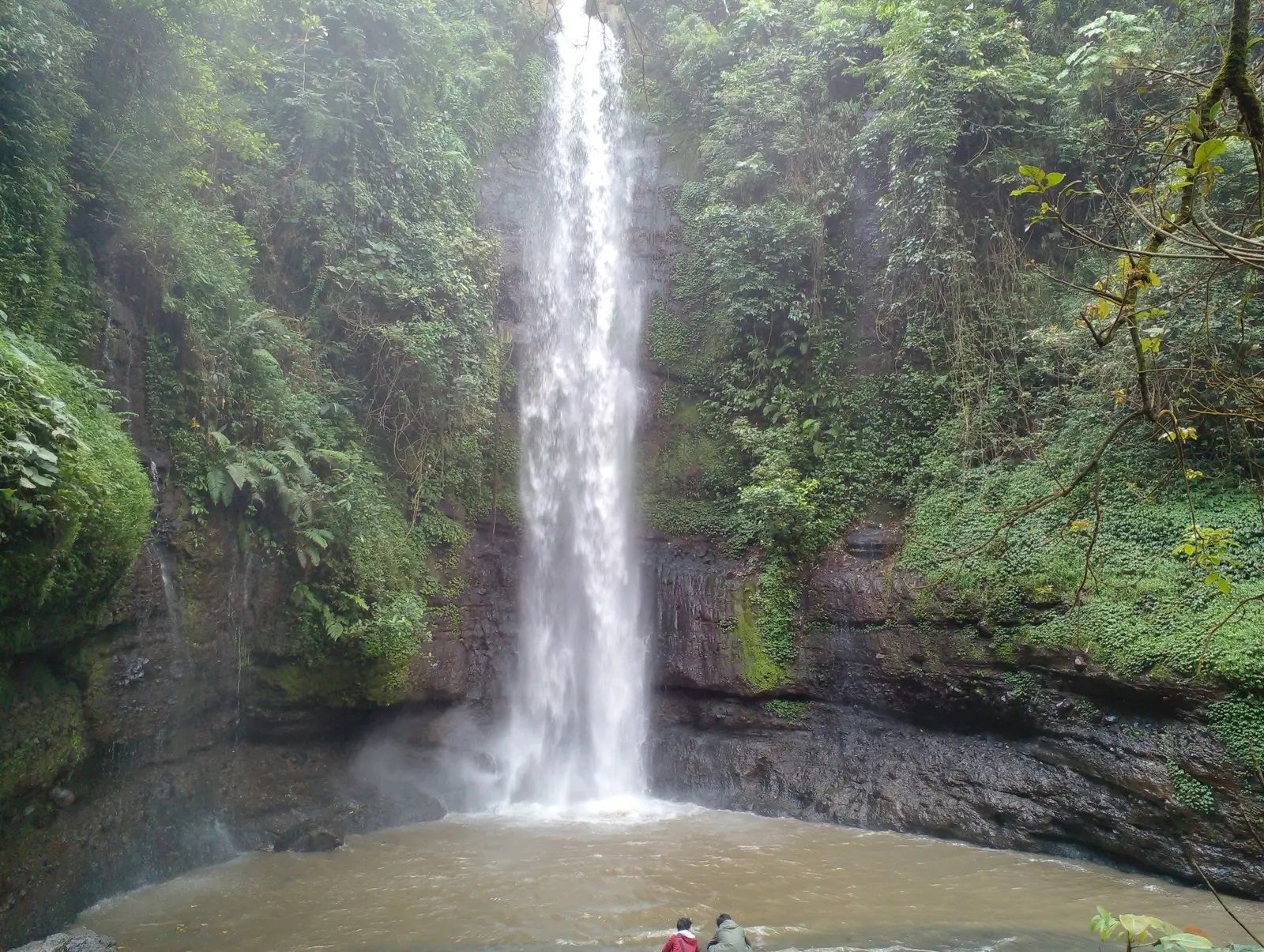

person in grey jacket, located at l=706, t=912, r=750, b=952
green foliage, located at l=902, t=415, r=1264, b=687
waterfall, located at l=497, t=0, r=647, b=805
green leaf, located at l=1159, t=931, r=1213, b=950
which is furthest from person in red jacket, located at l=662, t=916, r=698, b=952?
waterfall, located at l=497, t=0, r=647, b=805

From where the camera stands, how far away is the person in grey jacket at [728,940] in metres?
5.87

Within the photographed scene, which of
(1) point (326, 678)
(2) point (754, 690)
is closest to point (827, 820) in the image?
(2) point (754, 690)

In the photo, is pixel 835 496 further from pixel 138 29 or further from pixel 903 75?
pixel 138 29

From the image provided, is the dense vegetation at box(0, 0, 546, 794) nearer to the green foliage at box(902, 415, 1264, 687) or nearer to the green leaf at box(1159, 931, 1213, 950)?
the green leaf at box(1159, 931, 1213, 950)

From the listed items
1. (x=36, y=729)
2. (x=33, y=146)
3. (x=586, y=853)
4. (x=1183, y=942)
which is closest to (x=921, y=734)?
(x=586, y=853)

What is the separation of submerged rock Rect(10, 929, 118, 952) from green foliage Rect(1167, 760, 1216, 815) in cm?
1020

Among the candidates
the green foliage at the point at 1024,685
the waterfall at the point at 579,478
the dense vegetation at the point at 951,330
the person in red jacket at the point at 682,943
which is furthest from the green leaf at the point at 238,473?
the green foliage at the point at 1024,685

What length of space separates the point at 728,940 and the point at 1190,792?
5.66 meters

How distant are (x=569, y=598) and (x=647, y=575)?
142 cm

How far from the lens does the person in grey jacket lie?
5.87 metres

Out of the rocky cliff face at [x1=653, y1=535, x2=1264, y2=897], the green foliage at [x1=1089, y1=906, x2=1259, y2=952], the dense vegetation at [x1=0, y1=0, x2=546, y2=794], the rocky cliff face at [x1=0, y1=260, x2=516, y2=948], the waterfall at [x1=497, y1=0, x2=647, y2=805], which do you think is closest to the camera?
the green foliage at [x1=1089, y1=906, x2=1259, y2=952]

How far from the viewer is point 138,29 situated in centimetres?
879

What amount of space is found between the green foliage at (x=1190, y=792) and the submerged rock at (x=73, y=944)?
33.5 feet

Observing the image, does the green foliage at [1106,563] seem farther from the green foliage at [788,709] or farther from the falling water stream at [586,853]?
the green foliage at [788,709]
